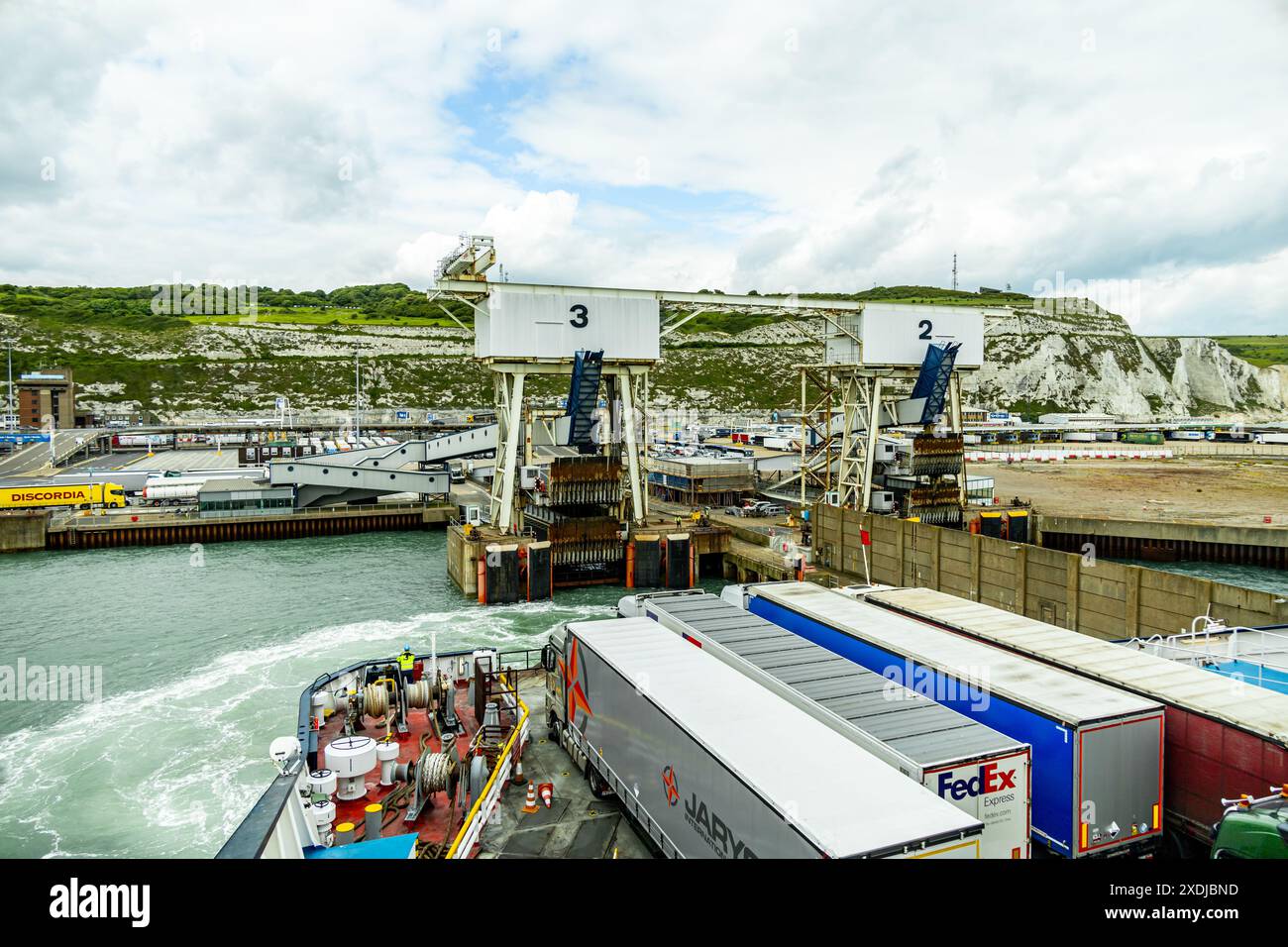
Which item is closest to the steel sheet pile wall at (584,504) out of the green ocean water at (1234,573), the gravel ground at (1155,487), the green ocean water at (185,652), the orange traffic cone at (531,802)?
the green ocean water at (185,652)

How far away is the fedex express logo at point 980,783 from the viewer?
12.2m

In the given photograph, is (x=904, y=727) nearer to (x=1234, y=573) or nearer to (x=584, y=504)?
(x=584, y=504)

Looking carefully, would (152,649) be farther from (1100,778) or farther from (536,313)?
(1100,778)

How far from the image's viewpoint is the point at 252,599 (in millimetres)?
44781

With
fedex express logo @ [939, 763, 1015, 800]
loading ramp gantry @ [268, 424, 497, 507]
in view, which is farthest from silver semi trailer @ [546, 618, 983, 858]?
loading ramp gantry @ [268, 424, 497, 507]

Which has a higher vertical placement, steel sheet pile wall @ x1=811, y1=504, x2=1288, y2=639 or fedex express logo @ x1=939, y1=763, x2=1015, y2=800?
fedex express logo @ x1=939, y1=763, x2=1015, y2=800

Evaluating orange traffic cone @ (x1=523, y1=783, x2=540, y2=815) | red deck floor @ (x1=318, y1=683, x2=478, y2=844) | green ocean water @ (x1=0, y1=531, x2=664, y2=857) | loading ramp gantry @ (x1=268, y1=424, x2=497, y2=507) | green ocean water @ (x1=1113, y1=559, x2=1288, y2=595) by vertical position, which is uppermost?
loading ramp gantry @ (x1=268, y1=424, x2=497, y2=507)

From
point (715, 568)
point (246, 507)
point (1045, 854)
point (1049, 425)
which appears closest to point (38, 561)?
point (246, 507)

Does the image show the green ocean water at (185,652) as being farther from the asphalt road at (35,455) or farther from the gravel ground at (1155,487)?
the gravel ground at (1155,487)

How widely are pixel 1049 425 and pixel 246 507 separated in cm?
14163

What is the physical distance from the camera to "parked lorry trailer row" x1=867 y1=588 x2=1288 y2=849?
13.5 meters

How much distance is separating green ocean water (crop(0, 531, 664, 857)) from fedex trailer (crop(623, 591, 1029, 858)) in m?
13.8

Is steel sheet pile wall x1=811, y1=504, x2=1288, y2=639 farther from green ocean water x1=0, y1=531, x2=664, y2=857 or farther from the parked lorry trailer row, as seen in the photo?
green ocean water x1=0, y1=531, x2=664, y2=857

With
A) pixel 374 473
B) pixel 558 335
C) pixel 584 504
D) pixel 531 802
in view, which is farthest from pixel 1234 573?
pixel 374 473
